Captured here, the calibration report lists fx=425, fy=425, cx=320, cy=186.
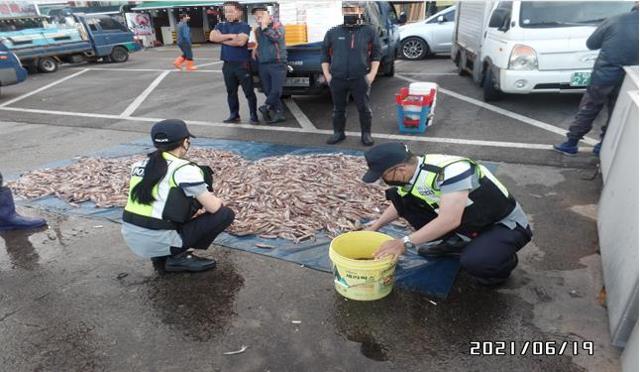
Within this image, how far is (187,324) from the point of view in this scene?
10.2 ft

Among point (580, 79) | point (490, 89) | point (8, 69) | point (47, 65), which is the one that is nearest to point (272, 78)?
point (490, 89)

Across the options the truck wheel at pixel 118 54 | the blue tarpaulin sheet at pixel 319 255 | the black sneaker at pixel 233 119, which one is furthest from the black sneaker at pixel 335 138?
the truck wheel at pixel 118 54

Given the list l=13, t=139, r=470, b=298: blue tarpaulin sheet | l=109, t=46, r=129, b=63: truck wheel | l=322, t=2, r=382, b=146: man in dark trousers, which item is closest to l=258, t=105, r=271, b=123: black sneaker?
l=322, t=2, r=382, b=146: man in dark trousers

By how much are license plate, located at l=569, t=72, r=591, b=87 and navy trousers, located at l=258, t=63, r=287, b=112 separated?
4948mm

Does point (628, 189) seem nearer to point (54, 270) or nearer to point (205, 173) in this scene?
point (205, 173)

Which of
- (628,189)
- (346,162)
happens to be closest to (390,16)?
(346,162)

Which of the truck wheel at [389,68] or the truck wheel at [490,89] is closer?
the truck wheel at [490,89]

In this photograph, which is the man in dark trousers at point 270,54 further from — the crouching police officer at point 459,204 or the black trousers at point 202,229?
the crouching police officer at point 459,204

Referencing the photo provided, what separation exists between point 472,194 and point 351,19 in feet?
13.2

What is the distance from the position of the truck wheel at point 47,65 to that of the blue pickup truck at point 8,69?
509 cm

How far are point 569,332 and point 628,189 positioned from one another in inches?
44.5

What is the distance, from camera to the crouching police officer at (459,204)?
2865mm

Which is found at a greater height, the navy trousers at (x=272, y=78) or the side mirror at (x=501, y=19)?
the side mirror at (x=501, y=19)

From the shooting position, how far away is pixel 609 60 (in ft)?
17.3
